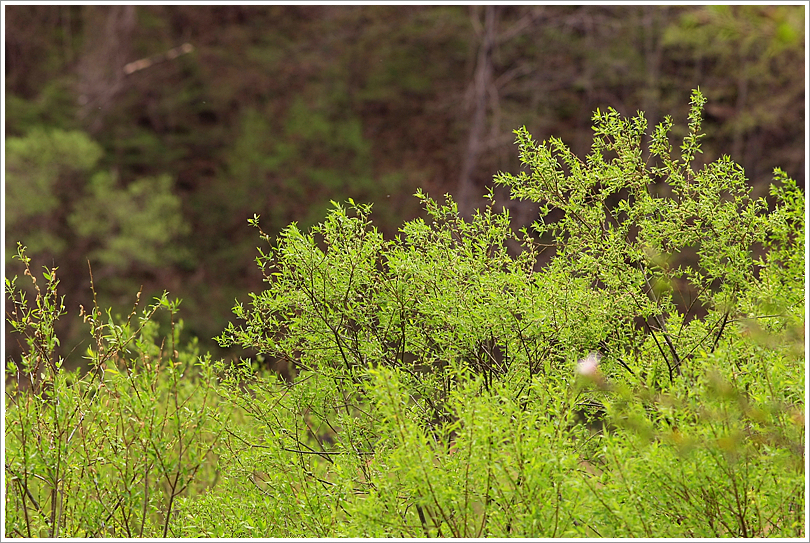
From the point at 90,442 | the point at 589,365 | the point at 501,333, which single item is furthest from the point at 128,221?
the point at 589,365

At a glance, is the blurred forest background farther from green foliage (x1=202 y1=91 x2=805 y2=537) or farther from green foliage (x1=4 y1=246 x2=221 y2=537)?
green foliage (x1=4 y1=246 x2=221 y2=537)

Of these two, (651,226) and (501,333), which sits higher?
(651,226)

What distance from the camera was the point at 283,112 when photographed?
95.3 feet

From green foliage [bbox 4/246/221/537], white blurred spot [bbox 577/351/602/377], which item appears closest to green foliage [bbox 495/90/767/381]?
white blurred spot [bbox 577/351/602/377]

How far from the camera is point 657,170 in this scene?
556 centimetres

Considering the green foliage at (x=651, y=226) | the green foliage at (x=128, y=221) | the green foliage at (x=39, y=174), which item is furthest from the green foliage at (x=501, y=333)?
the green foliage at (x=39, y=174)

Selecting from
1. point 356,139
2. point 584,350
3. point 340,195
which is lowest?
point 584,350

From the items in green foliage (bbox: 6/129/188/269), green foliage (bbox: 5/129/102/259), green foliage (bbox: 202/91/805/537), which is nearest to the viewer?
green foliage (bbox: 202/91/805/537)

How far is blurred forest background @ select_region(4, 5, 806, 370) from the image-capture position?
2348 cm

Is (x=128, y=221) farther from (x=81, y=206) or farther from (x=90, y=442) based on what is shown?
(x=90, y=442)

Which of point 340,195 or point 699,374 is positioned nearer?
point 699,374

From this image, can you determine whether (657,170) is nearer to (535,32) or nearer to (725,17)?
(725,17)

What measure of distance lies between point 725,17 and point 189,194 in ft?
90.1

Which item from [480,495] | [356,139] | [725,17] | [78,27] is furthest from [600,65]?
[725,17]
